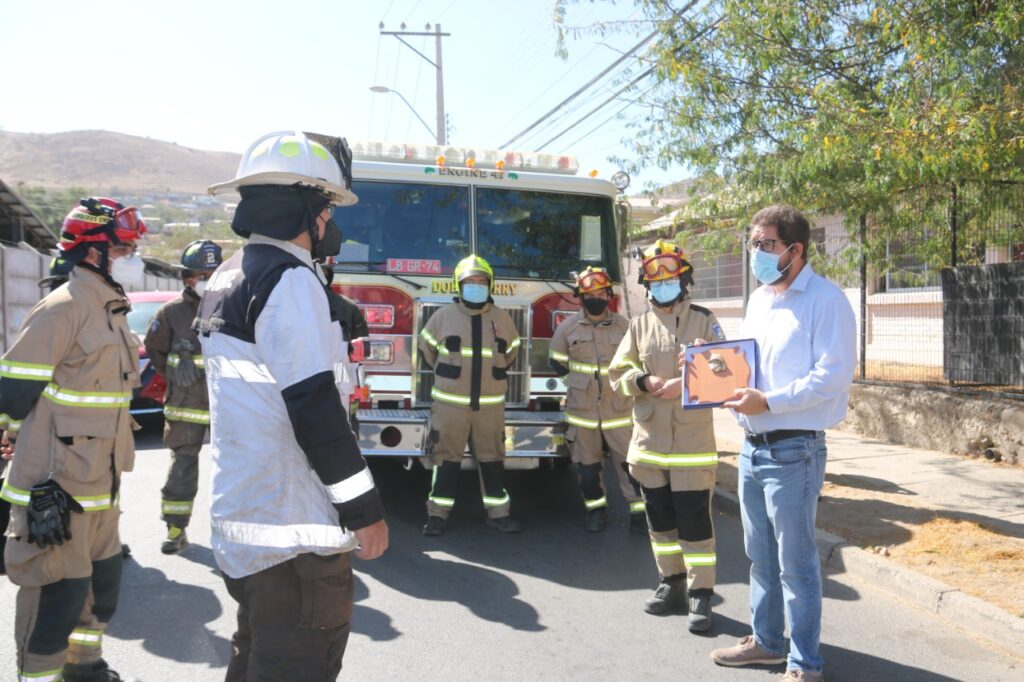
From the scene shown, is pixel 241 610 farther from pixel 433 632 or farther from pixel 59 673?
pixel 433 632

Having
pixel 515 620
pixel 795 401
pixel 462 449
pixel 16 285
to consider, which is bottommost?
pixel 515 620

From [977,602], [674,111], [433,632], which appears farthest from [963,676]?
[674,111]

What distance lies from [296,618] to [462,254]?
4.86 meters

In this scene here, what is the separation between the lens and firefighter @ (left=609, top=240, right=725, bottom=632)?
4711 millimetres

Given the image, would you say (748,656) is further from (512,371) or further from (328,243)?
(512,371)

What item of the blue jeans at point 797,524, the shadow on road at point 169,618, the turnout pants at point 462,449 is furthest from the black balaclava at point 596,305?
the shadow on road at point 169,618

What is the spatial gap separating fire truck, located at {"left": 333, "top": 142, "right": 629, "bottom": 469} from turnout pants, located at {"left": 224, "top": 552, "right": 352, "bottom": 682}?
3896 millimetres

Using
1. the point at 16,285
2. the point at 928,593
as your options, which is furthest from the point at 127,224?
the point at 16,285

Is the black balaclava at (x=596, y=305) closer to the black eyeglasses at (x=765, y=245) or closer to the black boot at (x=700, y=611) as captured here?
the black boot at (x=700, y=611)

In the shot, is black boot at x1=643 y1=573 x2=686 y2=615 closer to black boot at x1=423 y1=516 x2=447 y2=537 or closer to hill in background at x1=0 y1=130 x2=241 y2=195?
black boot at x1=423 y1=516 x2=447 y2=537

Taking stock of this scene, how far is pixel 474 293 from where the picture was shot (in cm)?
646

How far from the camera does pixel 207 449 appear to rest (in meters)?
10.3

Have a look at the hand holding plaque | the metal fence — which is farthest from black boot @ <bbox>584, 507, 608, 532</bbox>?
the metal fence

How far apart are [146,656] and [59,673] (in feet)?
3.02
